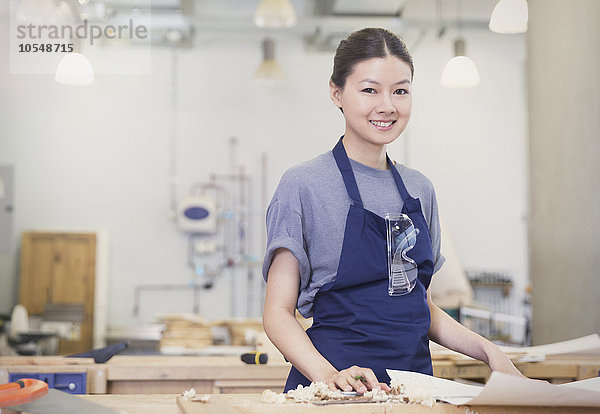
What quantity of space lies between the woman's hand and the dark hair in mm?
677

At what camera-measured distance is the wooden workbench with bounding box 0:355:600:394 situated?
223cm

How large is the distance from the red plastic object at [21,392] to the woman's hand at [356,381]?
1.62 ft

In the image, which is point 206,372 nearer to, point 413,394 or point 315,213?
point 315,213

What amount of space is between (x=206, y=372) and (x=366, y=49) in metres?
1.38

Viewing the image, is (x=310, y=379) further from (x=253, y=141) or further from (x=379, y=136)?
(x=253, y=141)

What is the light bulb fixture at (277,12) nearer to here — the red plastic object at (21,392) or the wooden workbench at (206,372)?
the wooden workbench at (206,372)

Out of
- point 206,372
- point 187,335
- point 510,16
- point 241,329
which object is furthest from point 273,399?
point 241,329

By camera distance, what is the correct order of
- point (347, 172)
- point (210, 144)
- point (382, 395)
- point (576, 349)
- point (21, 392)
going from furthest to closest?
point (210, 144) → point (576, 349) → point (347, 172) → point (382, 395) → point (21, 392)

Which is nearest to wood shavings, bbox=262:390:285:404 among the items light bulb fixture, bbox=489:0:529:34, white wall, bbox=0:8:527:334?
light bulb fixture, bbox=489:0:529:34

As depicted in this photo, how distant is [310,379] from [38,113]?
331 inches

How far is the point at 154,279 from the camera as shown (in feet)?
28.2

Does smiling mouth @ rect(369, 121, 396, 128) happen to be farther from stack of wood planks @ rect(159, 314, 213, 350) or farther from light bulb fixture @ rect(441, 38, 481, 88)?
light bulb fixture @ rect(441, 38, 481, 88)

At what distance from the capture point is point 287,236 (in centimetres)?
140

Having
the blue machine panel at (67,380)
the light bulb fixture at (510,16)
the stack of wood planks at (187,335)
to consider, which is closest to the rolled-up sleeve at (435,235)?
the blue machine panel at (67,380)
